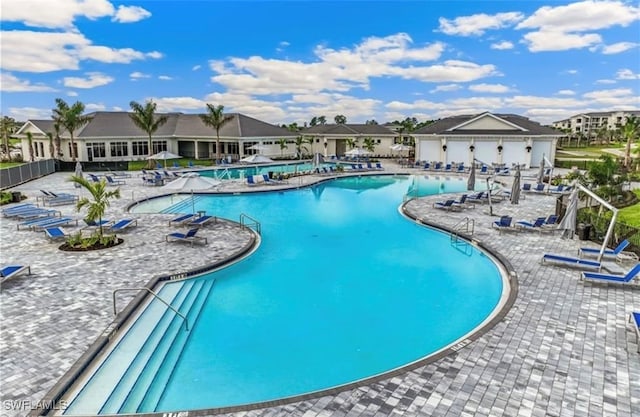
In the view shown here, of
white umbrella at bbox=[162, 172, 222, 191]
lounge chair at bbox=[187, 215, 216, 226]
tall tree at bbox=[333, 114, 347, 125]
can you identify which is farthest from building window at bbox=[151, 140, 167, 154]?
tall tree at bbox=[333, 114, 347, 125]

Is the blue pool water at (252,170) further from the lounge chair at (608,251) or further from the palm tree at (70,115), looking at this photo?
the lounge chair at (608,251)

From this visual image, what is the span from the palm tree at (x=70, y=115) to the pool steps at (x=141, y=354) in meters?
34.8

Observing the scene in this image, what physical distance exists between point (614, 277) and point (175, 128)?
151 feet

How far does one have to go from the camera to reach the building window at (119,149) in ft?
140

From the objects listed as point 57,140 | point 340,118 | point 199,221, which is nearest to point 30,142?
point 57,140

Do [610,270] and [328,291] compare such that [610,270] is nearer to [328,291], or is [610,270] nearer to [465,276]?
[465,276]

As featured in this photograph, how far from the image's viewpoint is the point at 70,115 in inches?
1494

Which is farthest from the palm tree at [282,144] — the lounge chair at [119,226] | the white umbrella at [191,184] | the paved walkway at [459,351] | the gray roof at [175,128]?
the paved walkway at [459,351]

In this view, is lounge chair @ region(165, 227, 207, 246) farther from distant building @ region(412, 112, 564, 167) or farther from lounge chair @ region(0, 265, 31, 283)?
distant building @ region(412, 112, 564, 167)

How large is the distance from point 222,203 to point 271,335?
1512 centimetres

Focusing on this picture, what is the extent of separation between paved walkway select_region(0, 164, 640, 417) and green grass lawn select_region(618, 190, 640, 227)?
7.64m

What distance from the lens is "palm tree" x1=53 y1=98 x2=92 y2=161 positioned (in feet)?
125

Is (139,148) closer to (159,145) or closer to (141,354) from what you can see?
(159,145)

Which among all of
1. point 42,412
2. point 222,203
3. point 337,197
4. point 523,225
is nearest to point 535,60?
point 337,197
